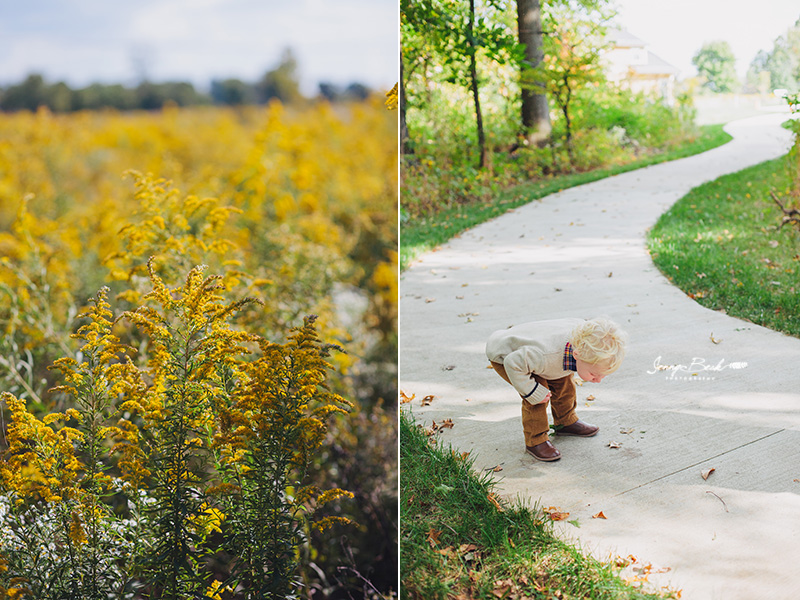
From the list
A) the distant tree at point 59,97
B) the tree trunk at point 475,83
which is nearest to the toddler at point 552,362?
the tree trunk at point 475,83

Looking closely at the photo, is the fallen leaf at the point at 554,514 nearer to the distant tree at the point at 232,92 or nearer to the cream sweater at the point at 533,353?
the cream sweater at the point at 533,353

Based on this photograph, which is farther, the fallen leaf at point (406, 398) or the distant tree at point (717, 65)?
the fallen leaf at point (406, 398)

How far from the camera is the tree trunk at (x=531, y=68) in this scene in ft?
10.0

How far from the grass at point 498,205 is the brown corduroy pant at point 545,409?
1.26 meters

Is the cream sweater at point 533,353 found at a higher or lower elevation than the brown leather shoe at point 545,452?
higher

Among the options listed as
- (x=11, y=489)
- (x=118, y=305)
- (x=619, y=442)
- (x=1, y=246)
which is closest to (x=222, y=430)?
(x=11, y=489)

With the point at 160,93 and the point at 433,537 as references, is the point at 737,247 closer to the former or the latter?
the point at 433,537

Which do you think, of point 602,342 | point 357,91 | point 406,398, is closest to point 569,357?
point 602,342

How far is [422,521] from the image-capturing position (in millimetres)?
1999

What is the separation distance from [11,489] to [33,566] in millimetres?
184

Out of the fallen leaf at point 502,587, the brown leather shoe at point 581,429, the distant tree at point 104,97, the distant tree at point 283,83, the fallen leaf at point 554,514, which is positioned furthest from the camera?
the distant tree at point 104,97

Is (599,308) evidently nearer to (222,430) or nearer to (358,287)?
(358,287)

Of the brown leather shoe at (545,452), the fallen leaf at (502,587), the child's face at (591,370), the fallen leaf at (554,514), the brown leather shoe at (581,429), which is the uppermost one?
the child's face at (591,370)

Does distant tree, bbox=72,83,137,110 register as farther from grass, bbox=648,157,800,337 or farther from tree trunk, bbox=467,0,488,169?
grass, bbox=648,157,800,337
